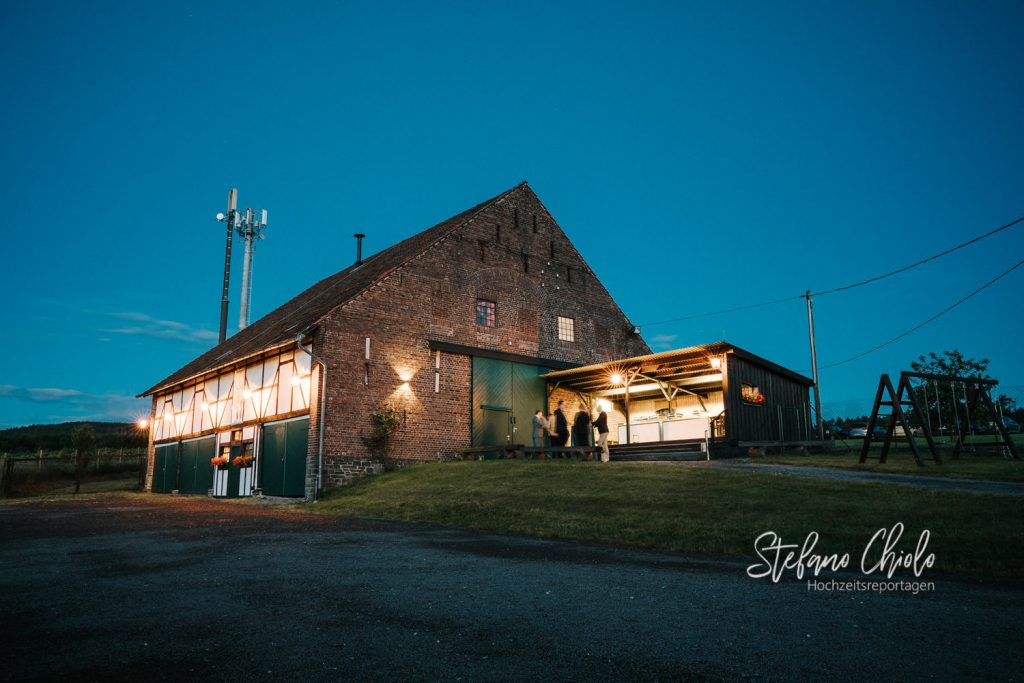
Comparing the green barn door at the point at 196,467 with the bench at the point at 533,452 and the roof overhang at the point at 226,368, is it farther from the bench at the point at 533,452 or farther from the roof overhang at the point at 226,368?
the bench at the point at 533,452

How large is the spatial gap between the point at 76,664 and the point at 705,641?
13.3 ft

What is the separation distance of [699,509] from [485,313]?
13.3m

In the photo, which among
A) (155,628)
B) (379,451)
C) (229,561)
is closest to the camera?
(155,628)

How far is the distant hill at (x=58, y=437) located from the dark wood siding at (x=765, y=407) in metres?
38.4

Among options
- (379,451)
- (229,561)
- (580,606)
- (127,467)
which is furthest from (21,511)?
(127,467)

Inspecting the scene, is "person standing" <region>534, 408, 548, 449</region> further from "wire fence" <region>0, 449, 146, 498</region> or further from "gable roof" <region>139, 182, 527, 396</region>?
"wire fence" <region>0, 449, 146, 498</region>

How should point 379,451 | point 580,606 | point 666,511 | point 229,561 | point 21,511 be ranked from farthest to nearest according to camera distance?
point 379,451 → point 21,511 → point 666,511 → point 229,561 → point 580,606

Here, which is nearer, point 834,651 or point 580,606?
point 834,651

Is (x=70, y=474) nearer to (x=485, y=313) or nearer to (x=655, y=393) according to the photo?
(x=485, y=313)

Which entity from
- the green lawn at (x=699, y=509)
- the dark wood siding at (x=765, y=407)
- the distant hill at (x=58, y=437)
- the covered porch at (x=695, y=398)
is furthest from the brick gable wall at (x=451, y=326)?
the distant hill at (x=58, y=437)

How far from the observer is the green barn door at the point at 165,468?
27484 mm

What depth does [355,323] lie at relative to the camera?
63.7ft

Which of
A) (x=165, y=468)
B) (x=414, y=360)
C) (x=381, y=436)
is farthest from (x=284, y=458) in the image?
(x=165, y=468)

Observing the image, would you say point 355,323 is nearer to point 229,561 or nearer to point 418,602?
point 229,561
